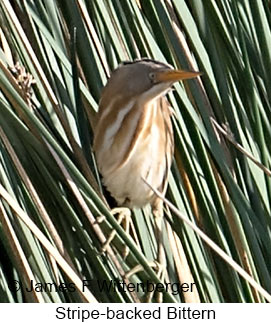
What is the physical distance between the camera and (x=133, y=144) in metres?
1.43

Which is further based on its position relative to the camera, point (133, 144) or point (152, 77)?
point (133, 144)

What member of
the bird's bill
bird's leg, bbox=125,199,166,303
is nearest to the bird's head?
the bird's bill

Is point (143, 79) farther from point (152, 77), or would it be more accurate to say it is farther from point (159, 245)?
point (159, 245)

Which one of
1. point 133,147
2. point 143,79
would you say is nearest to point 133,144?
point 133,147

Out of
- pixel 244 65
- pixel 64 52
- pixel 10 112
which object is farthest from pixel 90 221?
pixel 244 65

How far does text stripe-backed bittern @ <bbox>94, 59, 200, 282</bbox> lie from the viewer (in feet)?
4.59

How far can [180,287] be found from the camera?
4.29 feet

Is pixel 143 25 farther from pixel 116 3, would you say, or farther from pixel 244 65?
pixel 244 65

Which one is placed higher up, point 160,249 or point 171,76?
point 171,76

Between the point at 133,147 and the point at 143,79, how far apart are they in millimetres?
129

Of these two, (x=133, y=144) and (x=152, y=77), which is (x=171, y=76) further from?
(x=133, y=144)

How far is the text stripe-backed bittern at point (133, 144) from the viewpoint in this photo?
140 cm

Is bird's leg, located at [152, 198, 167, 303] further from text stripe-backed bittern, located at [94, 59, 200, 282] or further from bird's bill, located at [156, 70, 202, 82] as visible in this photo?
bird's bill, located at [156, 70, 202, 82]

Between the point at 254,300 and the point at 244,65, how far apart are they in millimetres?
322
